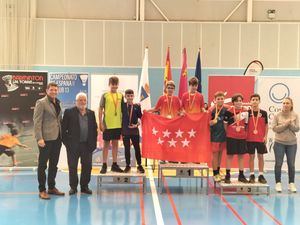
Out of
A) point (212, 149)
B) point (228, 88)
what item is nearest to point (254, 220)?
point (212, 149)

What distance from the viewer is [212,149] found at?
7867 mm

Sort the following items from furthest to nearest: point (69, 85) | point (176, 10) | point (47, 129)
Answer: point (176, 10)
point (69, 85)
point (47, 129)

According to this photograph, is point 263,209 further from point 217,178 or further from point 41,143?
point 41,143

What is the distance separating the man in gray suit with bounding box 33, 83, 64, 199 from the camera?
6.80 metres

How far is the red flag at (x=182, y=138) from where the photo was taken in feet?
25.1

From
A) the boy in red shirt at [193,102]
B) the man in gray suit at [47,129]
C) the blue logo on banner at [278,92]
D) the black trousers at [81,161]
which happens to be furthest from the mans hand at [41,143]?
the blue logo on banner at [278,92]

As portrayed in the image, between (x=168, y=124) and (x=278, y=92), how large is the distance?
11.3 ft

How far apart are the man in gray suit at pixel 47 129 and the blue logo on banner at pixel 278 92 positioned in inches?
203

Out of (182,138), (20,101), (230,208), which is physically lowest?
(230,208)

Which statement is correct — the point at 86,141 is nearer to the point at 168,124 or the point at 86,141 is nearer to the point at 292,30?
the point at 168,124

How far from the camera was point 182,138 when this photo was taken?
303 inches

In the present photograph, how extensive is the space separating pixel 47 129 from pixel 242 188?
3566 millimetres

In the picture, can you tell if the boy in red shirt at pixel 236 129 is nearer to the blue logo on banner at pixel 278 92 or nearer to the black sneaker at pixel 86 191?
the black sneaker at pixel 86 191

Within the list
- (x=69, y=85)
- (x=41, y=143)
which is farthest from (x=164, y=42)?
(x=41, y=143)
